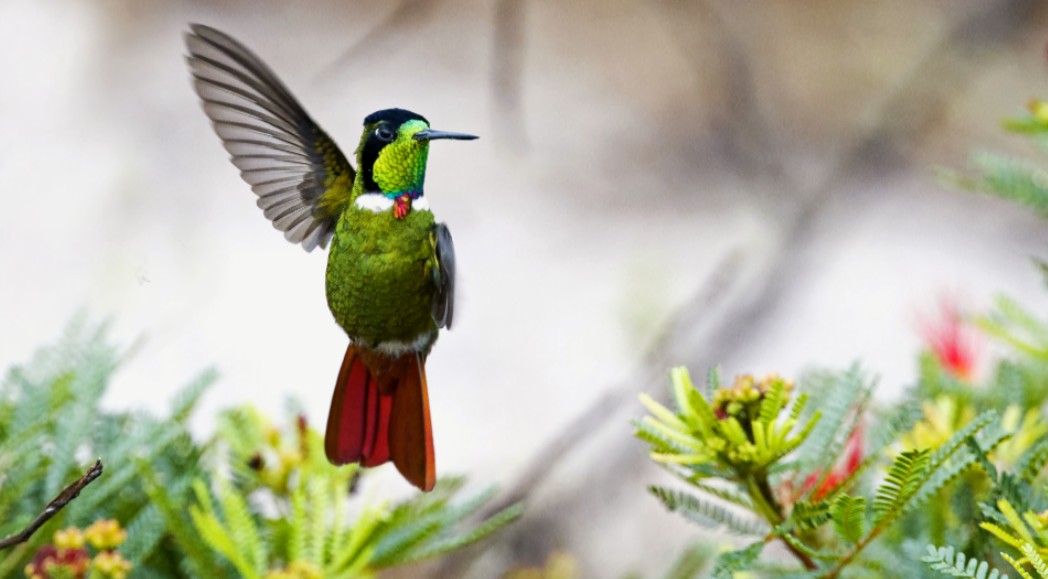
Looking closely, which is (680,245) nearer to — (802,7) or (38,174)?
(802,7)

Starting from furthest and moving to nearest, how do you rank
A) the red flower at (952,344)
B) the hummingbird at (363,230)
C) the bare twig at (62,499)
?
the red flower at (952,344) < the hummingbird at (363,230) < the bare twig at (62,499)

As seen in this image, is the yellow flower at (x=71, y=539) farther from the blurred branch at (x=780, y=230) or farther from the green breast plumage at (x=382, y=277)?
the blurred branch at (x=780, y=230)

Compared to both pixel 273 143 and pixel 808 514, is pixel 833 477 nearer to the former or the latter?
pixel 808 514

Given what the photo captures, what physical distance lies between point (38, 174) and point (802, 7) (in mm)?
2077

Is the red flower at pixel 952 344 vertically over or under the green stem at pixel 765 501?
over

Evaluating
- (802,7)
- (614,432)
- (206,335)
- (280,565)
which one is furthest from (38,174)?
(802,7)

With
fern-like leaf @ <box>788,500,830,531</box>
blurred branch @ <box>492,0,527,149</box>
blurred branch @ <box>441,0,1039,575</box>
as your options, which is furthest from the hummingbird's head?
blurred branch @ <box>441,0,1039,575</box>

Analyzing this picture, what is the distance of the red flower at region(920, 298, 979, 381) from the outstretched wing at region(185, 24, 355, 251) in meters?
0.67

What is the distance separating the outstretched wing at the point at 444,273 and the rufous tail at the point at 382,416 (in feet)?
0.15

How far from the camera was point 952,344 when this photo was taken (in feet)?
3.90

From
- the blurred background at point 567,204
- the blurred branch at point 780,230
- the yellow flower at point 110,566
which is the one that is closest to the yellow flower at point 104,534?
the yellow flower at point 110,566

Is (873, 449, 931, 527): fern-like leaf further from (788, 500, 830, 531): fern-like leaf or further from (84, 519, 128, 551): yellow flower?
(84, 519, 128, 551): yellow flower

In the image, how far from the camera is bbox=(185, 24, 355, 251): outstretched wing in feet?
1.90

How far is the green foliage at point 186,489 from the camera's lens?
88 centimetres
